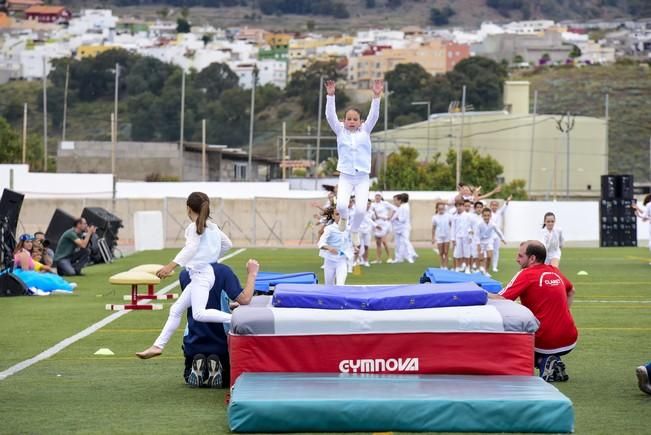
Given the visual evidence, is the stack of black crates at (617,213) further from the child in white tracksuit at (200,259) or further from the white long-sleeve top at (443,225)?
the child in white tracksuit at (200,259)

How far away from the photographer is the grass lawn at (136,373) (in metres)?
11.7

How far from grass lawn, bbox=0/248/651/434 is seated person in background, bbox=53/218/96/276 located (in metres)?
3.73

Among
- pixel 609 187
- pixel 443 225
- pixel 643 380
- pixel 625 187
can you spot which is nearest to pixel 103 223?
pixel 443 225

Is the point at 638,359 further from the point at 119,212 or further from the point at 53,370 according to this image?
the point at 119,212

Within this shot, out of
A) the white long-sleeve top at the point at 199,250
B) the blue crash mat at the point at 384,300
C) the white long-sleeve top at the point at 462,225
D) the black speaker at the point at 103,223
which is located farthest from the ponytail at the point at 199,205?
the black speaker at the point at 103,223

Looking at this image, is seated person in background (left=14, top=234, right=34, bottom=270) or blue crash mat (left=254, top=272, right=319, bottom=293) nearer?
blue crash mat (left=254, top=272, right=319, bottom=293)

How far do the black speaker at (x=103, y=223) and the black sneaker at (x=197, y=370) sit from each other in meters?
25.6

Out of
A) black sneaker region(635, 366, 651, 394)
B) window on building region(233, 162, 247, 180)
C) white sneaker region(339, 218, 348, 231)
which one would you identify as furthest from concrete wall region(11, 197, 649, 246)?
window on building region(233, 162, 247, 180)

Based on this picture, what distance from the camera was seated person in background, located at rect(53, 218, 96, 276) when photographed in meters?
32.7

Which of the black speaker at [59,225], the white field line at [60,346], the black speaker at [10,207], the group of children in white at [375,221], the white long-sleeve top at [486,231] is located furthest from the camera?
the black speaker at [59,225]

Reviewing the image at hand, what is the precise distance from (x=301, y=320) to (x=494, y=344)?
176cm

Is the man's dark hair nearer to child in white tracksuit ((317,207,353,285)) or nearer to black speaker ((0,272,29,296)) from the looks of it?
child in white tracksuit ((317,207,353,285))

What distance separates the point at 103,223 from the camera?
39.3 m

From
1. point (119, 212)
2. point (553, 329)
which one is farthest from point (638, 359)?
point (119, 212)
